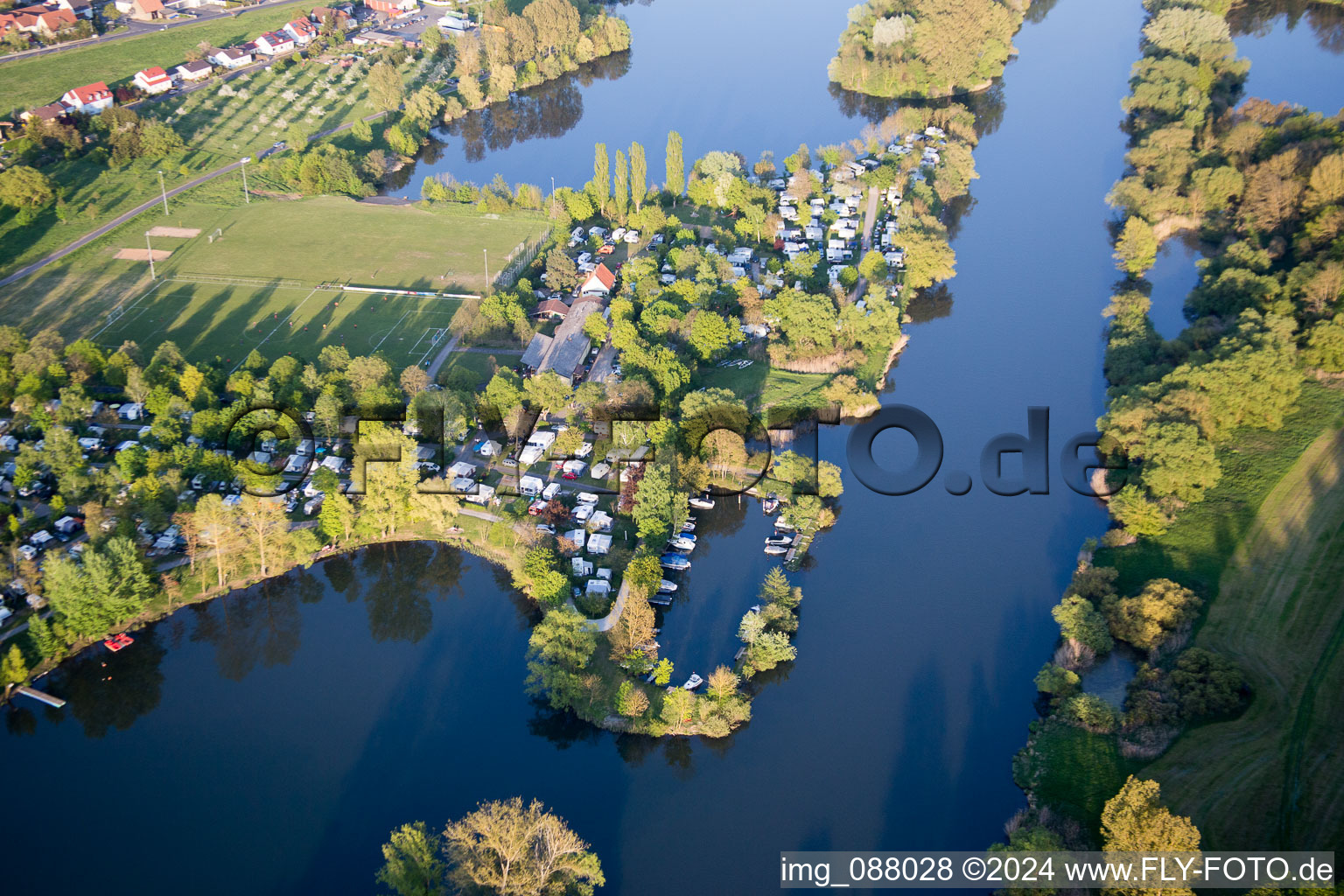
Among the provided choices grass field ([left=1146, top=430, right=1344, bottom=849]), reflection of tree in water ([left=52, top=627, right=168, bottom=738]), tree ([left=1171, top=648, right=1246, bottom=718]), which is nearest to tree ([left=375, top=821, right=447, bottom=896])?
reflection of tree in water ([left=52, top=627, right=168, bottom=738])

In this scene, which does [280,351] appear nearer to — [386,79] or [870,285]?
[870,285]

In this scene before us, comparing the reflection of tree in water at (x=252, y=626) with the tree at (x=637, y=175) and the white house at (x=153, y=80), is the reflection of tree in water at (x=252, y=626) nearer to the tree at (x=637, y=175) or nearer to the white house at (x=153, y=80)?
the tree at (x=637, y=175)

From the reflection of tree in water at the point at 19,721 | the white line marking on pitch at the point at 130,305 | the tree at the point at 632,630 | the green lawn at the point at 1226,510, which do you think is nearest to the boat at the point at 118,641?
the reflection of tree in water at the point at 19,721

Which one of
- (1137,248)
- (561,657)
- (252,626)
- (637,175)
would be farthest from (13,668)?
(1137,248)

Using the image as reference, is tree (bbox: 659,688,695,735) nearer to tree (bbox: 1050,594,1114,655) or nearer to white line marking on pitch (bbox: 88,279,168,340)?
tree (bbox: 1050,594,1114,655)

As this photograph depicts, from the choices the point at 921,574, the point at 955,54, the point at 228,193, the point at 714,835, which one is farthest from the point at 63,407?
the point at 955,54

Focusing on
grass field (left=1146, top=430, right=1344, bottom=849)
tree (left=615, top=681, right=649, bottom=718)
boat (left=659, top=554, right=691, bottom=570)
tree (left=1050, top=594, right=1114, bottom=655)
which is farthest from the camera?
boat (left=659, top=554, right=691, bottom=570)

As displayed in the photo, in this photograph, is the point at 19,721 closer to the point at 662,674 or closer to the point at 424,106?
the point at 662,674
